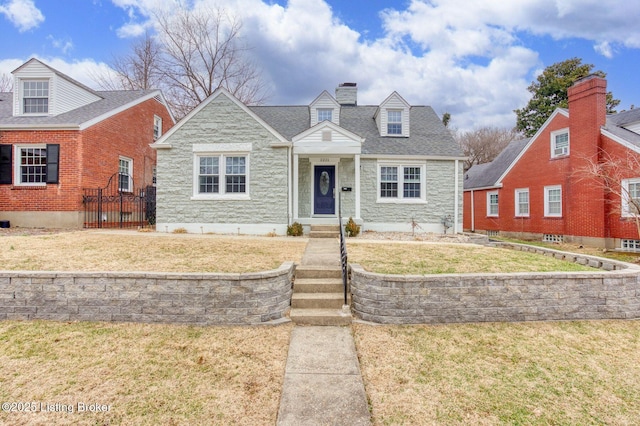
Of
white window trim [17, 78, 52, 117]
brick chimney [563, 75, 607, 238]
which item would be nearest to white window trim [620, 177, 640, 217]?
brick chimney [563, 75, 607, 238]

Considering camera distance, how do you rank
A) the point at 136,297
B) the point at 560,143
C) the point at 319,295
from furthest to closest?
the point at 560,143 < the point at 319,295 < the point at 136,297

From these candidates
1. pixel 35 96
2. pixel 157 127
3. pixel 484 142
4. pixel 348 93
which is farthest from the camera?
pixel 484 142

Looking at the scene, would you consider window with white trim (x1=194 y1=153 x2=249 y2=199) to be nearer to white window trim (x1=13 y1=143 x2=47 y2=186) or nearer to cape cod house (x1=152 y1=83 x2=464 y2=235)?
cape cod house (x1=152 y1=83 x2=464 y2=235)

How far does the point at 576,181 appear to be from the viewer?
44.8ft

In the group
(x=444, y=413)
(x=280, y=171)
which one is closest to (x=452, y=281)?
(x=444, y=413)

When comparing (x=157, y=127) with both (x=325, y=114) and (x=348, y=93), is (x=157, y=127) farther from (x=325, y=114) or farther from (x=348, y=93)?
(x=348, y=93)

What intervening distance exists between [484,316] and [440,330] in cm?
86

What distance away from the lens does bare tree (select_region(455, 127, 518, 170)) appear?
3788 centimetres

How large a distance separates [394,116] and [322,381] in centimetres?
1318

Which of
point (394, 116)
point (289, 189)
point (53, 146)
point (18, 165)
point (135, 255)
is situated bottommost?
point (135, 255)

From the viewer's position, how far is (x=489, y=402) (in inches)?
128

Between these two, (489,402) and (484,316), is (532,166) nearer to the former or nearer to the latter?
(484,316)

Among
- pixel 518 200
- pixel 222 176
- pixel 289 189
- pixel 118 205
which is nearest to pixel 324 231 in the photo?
pixel 289 189

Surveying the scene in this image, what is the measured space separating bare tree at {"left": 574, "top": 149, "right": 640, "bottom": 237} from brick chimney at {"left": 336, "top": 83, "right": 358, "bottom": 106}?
1038 cm
